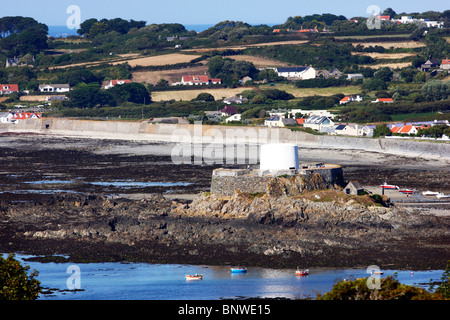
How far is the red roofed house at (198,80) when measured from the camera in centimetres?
11931

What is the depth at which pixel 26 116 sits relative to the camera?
315 feet

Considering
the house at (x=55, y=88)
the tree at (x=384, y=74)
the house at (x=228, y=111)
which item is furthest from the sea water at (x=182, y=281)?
the house at (x=55, y=88)

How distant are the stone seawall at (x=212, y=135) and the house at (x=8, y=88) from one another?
2795 cm

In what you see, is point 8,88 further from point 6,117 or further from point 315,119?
point 315,119

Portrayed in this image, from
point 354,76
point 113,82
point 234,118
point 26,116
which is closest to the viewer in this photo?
point 234,118

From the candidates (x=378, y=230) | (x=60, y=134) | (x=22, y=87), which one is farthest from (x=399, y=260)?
(x=22, y=87)

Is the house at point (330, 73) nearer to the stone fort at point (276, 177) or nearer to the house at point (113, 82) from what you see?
the house at point (113, 82)

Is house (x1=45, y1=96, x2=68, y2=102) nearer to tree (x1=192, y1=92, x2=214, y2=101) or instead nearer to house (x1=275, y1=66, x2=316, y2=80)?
tree (x1=192, y1=92, x2=214, y2=101)

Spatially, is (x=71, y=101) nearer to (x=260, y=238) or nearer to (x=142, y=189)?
(x=142, y=189)

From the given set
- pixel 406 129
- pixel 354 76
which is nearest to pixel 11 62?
pixel 354 76

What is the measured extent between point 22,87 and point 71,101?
17.7 m

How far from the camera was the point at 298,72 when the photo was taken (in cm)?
12344

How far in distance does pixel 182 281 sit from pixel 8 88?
4050 inches

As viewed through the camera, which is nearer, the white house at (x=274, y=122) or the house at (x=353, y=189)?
the house at (x=353, y=189)
